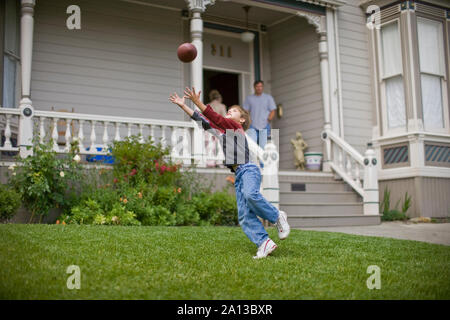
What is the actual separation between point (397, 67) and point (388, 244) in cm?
642

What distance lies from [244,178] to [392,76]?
7.59 meters

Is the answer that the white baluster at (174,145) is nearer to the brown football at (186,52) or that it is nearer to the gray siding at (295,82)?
the brown football at (186,52)

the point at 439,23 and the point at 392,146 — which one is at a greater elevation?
the point at 439,23

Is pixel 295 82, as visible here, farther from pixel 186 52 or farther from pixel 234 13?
pixel 186 52

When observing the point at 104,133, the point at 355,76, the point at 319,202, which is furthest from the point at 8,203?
the point at 355,76

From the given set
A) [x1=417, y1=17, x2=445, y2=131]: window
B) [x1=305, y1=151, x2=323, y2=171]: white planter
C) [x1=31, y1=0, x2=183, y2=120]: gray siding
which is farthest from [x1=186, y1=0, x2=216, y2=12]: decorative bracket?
[x1=417, y1=17, x2=445, y2=131]: window

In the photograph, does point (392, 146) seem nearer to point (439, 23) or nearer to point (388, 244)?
point (439, 23)

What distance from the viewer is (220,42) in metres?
11.8

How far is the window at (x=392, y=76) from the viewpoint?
35.1 feet

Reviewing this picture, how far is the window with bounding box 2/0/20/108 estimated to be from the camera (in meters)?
8.82

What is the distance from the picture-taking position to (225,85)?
46.0ft

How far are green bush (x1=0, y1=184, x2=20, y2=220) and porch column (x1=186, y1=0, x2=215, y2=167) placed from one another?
314cm

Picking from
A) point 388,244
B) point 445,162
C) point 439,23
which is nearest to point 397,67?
point 439,23

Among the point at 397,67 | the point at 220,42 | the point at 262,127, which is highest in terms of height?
the point at 220,42
